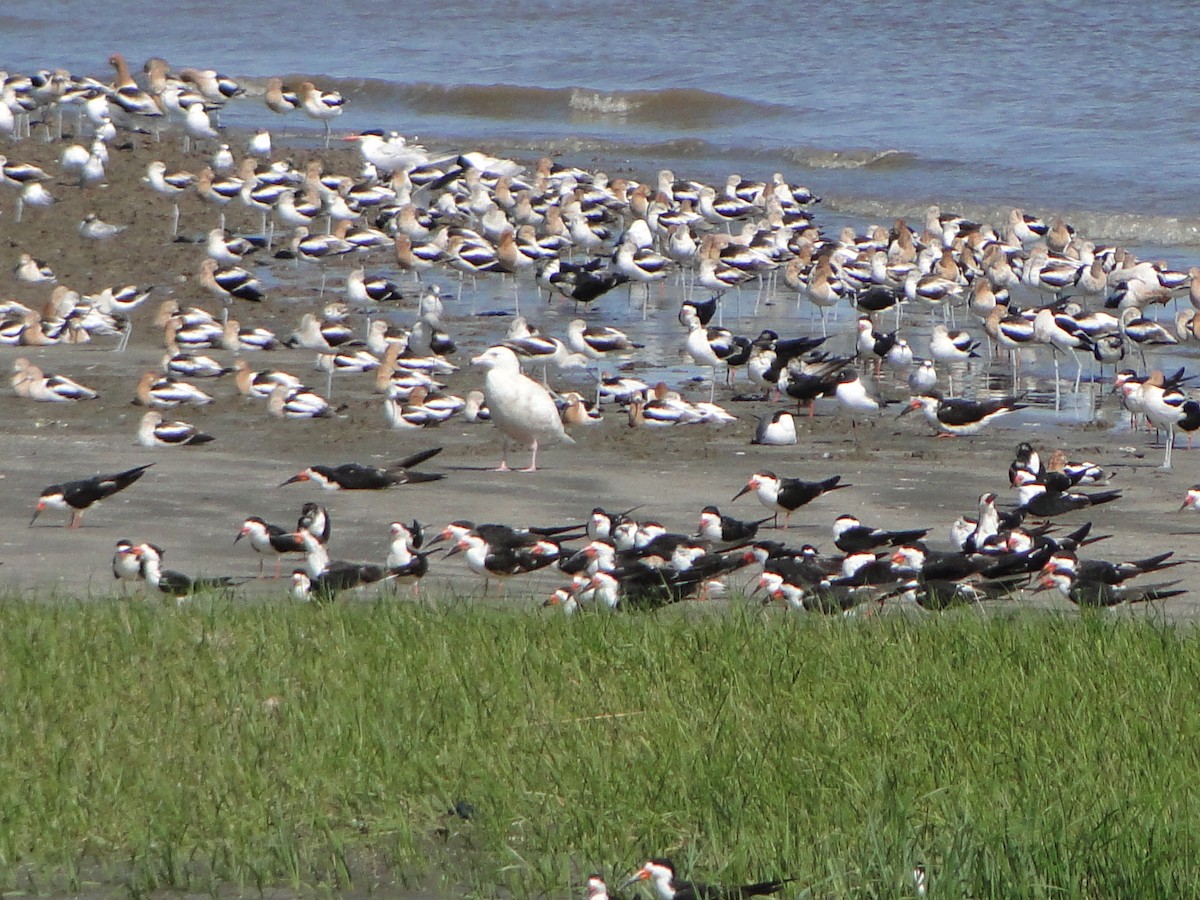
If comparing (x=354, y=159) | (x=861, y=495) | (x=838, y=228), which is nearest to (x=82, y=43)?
(x=354, y=159)

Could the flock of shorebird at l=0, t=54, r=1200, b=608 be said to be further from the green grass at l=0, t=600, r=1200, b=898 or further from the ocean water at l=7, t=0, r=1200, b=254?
the ocean water at l=7, t=0, r=1200, b=254

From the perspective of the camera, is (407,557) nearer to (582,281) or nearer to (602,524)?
(602,524)

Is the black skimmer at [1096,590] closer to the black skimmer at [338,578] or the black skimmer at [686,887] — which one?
the black skimmer at [338,578]

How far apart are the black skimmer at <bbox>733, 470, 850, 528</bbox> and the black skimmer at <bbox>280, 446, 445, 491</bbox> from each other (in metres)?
2.25

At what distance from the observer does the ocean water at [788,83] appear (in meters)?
29.4

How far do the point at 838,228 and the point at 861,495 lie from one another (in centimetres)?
1552

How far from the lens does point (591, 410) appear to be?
15391 mm

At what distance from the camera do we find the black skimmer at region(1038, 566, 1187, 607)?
8.66 metres

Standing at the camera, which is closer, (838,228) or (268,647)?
(268,647)

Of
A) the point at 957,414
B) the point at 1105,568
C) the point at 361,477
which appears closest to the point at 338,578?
the point at 361,477

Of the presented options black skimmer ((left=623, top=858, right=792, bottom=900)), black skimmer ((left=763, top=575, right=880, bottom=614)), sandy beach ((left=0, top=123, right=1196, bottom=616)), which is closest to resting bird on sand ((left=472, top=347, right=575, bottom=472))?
sandy beach ((left=0, top=123, right=1196, bottom=616))

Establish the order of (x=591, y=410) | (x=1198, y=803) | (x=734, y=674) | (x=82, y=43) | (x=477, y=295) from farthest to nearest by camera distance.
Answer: (x=82, y=43), (x=477, y=295), (x=591, y=410), (x=734, y=674), (x=1198, y=803)

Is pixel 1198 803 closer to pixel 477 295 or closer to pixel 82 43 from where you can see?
pixel 477 295

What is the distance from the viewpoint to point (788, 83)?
129 feet
